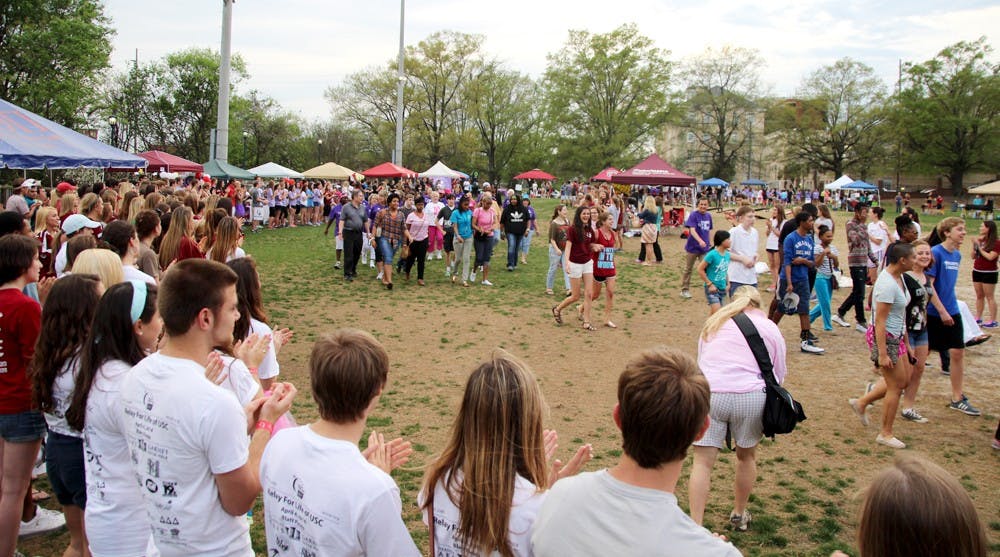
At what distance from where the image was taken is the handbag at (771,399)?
4219 millimetres

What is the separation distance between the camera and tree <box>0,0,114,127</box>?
2777 centimetres

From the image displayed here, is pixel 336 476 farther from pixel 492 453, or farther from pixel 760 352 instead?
pixel 760 352

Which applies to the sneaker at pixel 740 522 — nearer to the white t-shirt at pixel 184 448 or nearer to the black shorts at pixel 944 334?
the white t-shirt at pixel 184 448

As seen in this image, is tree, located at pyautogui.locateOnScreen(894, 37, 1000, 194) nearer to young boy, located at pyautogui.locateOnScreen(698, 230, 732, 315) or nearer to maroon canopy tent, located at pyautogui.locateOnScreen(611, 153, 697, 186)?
maroon canopy tent, located at pyautogui.locateOnScreen(611, 153, 697, 186)

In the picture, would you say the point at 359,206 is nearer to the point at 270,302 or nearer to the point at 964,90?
the point at 270,302

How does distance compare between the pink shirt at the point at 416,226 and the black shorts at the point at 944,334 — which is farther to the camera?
the pink shirt at the point at 416,226

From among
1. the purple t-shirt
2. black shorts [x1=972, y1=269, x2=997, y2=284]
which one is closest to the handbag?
black shorts [x1=972, y1=269, x2=997, y2=284]

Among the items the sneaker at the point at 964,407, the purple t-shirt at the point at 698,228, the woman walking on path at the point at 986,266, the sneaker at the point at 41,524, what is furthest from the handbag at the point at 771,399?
the purple t-shirt at the point at 698,228

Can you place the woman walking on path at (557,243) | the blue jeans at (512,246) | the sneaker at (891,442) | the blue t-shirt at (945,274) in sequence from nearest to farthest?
the sneaker at (891,442) < the blue t-shirt at (945,274) < the woman walking on path at (557,243) < the blue jeans at (512,246)

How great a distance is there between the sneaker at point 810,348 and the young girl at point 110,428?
28.2 ft

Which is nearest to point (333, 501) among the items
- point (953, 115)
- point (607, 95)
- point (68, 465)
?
point (68, 465)

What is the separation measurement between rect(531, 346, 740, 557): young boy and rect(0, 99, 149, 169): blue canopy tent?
12.5m

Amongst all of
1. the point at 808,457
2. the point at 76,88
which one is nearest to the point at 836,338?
the point at 808,457

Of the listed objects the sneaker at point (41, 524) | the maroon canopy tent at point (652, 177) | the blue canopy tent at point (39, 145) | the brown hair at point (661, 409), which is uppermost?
the maroon canopy tent at point (652, 177)
